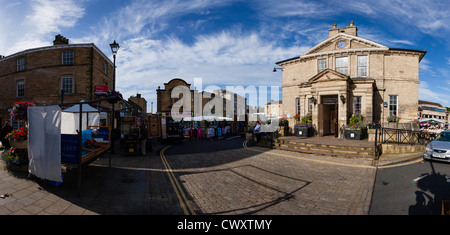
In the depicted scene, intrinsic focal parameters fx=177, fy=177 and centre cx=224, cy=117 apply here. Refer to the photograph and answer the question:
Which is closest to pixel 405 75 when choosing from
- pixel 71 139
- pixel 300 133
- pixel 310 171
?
pixel 300 133

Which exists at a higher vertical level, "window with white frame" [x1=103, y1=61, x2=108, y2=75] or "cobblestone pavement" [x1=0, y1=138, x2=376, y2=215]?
"window with white frame" [x1=103, y1=61, x2=108, y2=75]

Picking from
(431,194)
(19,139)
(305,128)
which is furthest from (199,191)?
(305,128)

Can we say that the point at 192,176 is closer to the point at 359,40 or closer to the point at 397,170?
the point at 397,170

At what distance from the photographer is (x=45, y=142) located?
5020 mm

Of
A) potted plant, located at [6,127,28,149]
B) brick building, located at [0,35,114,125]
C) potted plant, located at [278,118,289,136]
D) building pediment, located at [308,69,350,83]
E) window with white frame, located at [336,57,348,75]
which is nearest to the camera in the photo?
potted plant, located at [6,127,28,149]

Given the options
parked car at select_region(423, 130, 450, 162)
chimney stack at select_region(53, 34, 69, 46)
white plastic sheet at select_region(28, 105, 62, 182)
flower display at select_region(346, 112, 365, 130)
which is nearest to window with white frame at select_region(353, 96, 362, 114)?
flower display at select_region(346, 112, 365, 130)

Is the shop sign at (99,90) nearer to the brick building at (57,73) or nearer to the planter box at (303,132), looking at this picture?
the brick building at (57,73)

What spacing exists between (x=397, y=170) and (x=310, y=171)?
3.21m

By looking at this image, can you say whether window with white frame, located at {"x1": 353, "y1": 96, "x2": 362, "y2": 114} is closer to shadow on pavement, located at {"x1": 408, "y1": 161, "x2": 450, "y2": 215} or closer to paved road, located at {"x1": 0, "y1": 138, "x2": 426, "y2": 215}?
paved road, located at {"x1": 0, "y1": 138, "x2": 426, "y2": 215}

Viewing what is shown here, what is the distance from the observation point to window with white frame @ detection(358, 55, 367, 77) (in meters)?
17.0

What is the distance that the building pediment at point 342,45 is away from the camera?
16891 mm

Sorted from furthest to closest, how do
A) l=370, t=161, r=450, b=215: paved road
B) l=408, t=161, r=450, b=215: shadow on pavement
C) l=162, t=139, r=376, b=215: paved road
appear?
l=162, t=139, r=376, b=215: paved road, l=370, t=161, r=450, b=215: paved road, l=408, t=161, r=450, b=215: shadow on pavement

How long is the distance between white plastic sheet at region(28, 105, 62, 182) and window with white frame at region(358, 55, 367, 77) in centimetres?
2198

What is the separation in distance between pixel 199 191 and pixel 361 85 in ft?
56.5
